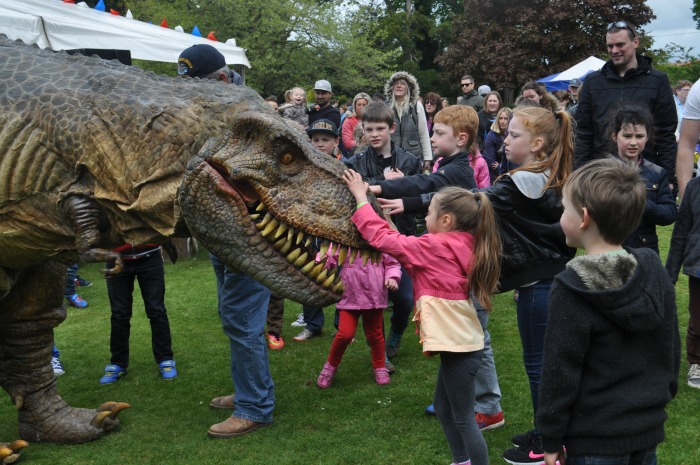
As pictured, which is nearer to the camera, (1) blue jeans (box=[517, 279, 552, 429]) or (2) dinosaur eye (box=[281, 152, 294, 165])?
(2) dinosaur eye (box=[281, 152, 294, 165])

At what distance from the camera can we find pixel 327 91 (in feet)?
35.5

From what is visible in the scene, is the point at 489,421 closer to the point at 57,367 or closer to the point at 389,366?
the point at 389,366

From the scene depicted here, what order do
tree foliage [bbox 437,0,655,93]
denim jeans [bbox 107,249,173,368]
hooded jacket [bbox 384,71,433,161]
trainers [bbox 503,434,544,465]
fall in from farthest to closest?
tree foliage [bbox 437,0,655,93]
hooded jacket [bbox 384,71,433,161]
denim jeans [bbox 107,249,173,368]
trainers [bbox 503,434,544,465]

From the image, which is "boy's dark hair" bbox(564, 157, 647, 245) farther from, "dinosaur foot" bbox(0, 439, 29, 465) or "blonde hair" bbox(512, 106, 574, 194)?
"dinosaur foot" bbox(0, 439, 29, 465)

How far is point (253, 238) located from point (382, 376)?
2.74 meters

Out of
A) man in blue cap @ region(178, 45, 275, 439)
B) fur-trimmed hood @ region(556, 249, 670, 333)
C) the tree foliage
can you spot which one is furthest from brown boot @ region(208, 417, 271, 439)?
the tree foliage

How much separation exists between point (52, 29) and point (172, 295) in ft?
11.0

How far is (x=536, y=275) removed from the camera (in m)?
3.80

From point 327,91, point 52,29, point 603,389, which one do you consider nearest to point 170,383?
point 603,389

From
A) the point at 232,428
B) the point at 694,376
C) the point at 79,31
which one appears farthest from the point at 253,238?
the point at 79,31

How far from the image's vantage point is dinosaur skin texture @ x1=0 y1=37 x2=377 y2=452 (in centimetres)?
291

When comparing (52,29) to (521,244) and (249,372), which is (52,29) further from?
(521,244)

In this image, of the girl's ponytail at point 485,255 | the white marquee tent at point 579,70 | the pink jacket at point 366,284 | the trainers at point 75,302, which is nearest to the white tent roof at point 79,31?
the trainers at point 75,302

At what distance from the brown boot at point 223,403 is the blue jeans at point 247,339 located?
1.24 feet
